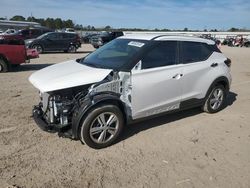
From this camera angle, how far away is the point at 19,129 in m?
5.55

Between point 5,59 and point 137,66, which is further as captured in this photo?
point 5,59

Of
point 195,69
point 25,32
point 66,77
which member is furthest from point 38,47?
point 66,77

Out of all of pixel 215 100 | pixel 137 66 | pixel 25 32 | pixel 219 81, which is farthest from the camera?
pixel 25 32

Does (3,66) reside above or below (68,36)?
below

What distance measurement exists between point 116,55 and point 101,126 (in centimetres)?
149

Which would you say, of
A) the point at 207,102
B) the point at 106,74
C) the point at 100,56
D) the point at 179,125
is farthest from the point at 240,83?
the point at 106,74

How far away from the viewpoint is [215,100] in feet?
22.4

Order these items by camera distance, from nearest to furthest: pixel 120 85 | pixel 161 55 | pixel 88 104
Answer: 1. pixel 88 104
2. pixel 120 85
3. pixel 161 55

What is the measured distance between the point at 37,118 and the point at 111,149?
1.37 m

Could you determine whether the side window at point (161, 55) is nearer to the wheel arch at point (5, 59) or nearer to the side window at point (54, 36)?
the wheel arch at point (5, 59)

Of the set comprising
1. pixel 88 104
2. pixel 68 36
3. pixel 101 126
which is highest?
pixel 68 36

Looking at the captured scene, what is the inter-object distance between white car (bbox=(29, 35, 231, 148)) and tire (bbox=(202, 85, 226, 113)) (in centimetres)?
23

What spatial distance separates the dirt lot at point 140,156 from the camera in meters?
3.99

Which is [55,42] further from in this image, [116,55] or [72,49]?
[116,55]
